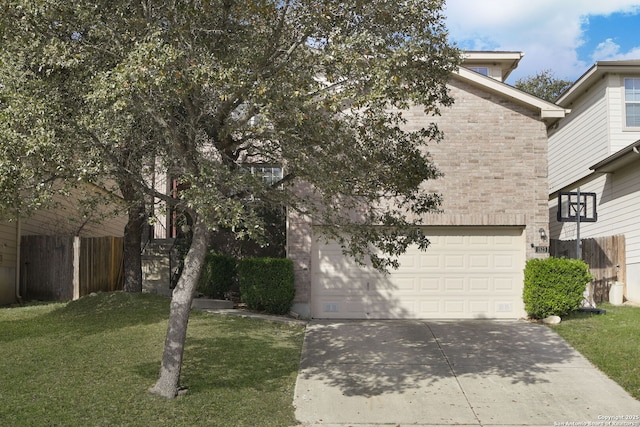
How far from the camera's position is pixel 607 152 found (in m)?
17.6

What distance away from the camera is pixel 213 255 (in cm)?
1545

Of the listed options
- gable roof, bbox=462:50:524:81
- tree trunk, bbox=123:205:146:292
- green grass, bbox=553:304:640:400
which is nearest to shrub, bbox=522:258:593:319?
green grass, bbox=553:304:640:400

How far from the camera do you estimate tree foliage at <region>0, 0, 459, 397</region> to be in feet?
22.4

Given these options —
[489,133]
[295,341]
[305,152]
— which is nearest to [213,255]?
[295,341]

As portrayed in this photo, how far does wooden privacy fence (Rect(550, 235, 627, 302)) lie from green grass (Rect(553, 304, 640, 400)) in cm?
191

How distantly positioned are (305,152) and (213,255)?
26.1 ft

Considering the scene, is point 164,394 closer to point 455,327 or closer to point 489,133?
point 455,327

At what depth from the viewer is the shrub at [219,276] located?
15047mm

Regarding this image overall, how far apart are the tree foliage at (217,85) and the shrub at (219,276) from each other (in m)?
6.57

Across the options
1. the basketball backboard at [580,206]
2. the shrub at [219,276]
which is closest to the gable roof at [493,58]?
the basketball backboard at [580,206]

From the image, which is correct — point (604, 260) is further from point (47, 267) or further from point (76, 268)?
point (47, 267)

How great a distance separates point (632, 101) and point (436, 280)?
8101mm

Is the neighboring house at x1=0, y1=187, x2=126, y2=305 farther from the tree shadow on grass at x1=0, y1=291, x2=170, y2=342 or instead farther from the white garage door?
the white garage door

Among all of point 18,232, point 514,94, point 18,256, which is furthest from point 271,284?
point 514,94
